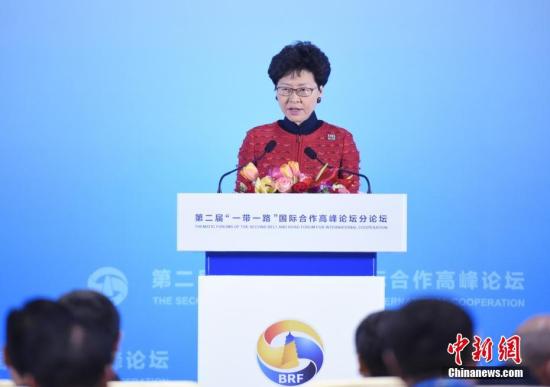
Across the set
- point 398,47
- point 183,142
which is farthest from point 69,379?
point 398,47

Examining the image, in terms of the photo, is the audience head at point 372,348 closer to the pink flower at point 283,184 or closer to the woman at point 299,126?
the pink flower at point 283,184

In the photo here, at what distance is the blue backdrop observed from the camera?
5000 mm

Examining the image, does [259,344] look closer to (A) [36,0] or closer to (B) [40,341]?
(B) [40,341]

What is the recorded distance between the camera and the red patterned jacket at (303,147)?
191 inches

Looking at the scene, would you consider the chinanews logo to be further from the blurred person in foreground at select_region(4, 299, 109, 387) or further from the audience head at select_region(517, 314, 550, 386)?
the blurred person in foreground at select_region(4, 299, 109, 387)

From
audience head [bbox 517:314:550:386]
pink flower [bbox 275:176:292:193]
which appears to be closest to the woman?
pink flower [bbox 275:176:292:193]

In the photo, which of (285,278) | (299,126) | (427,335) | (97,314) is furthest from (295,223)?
(427,335)

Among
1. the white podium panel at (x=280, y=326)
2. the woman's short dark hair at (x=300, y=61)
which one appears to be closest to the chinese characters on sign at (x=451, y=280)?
the woman's short dark hair at (x=300, y=61)

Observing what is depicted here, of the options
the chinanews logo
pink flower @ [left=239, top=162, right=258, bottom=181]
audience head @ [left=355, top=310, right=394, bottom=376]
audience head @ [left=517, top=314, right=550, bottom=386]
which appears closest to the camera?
audience head @ [left=517, top=314, right=550, bottom=386]

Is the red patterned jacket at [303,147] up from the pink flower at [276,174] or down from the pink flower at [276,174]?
up

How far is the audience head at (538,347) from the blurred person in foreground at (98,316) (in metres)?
0.91

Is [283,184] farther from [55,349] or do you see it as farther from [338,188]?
[55,349]

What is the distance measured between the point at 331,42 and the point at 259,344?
87.9 inches

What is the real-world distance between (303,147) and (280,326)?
5.50ft
